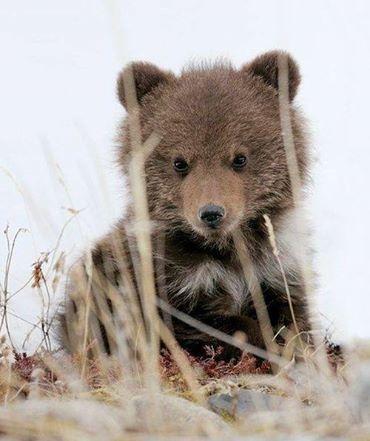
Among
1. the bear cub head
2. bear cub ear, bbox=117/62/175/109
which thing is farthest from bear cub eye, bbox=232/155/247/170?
bear cub ear, bbox=117/62/175/109

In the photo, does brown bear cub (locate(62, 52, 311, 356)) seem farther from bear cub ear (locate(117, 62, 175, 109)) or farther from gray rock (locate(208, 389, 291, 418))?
gray rock (locate(208, 389, 291, 418))

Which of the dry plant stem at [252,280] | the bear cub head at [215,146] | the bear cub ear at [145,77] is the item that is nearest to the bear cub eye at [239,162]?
the bear cub head at [215,146]

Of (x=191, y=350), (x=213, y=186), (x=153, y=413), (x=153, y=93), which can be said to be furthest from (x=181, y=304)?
(x=153, y=413)

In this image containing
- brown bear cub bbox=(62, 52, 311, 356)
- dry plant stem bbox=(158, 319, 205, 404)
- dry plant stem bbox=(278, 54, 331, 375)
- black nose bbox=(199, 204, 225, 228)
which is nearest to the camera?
dry plant stem bbox=(158, 319, 205, 404)

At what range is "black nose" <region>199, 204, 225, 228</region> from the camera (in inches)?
251

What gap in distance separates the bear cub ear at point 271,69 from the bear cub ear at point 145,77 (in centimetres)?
62

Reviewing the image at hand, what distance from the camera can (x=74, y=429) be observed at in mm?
3346

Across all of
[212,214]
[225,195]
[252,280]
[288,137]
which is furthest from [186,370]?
[288,137]

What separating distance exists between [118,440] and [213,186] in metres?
3.46

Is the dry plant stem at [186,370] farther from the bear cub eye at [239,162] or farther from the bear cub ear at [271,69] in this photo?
the bear cub ear at [271,69]

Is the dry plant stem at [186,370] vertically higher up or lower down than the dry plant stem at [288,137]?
lower down

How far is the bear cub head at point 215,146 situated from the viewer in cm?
672

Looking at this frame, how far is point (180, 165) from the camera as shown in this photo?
273 inches

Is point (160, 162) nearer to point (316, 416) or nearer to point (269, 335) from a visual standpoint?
point (269, 335)
